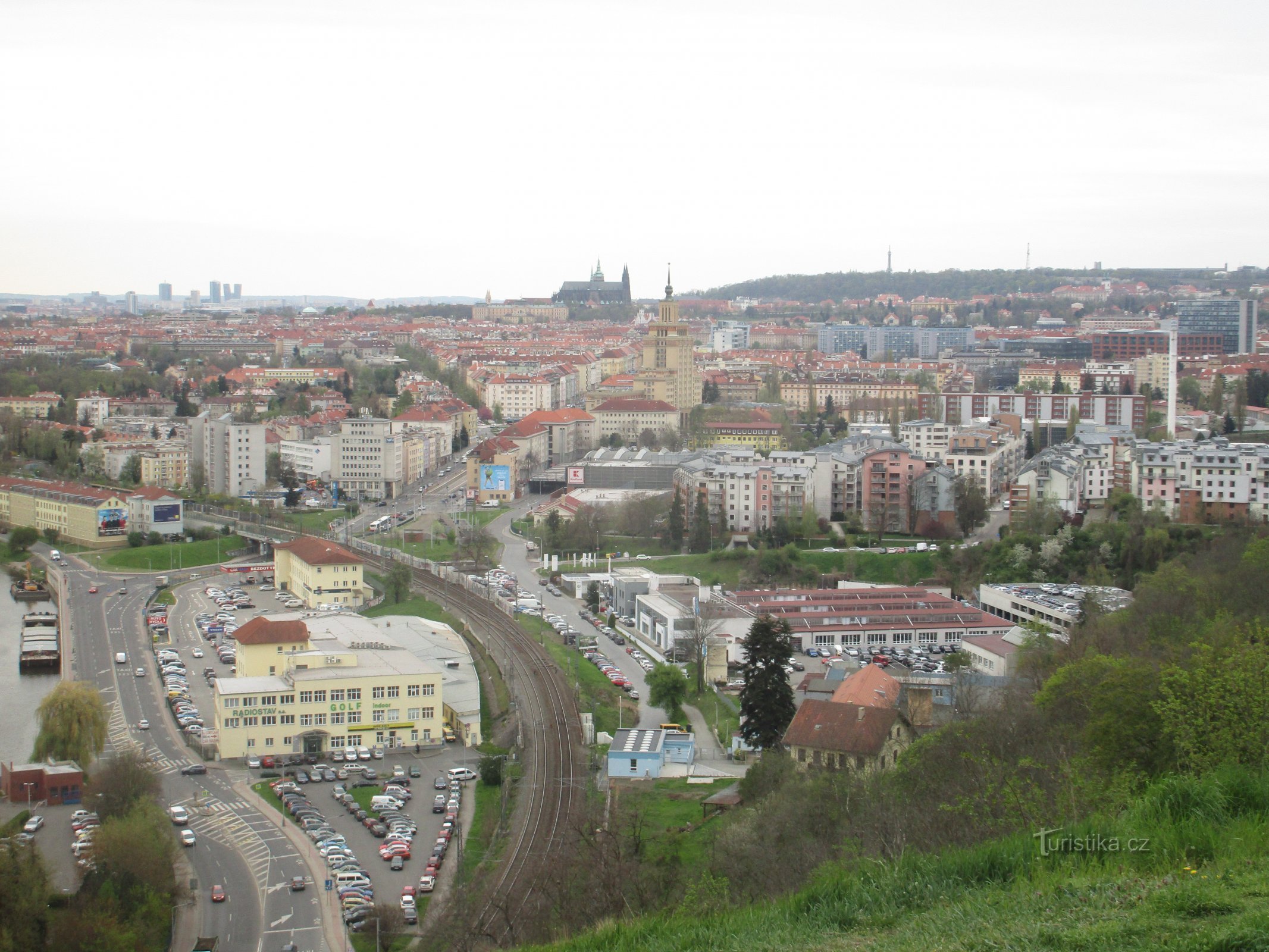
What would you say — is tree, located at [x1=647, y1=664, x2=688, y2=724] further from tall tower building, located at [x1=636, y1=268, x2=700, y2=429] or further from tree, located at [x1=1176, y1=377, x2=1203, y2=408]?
tall tower building, located at [x1=636, y1=268, x2=700, y2=429]

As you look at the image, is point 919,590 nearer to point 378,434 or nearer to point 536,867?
point 536,867

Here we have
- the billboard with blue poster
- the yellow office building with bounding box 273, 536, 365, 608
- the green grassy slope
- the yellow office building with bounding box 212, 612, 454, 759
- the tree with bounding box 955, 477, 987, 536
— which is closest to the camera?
the green grassy slope

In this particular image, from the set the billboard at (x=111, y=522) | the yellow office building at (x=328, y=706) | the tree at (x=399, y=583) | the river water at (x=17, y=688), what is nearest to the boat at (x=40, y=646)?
the river water at (x=17, y=688)

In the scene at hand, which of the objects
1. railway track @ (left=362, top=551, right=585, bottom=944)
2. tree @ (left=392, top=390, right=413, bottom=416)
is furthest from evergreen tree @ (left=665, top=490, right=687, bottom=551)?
tree @ (left=392, top=390, right=413, bottom=416)

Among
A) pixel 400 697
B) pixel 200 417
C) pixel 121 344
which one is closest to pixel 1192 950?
pixel 400 697

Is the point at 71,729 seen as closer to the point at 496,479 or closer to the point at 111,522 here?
the point at 111,522

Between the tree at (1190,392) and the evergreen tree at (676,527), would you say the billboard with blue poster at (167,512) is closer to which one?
the evergreen tree at (676,527)
